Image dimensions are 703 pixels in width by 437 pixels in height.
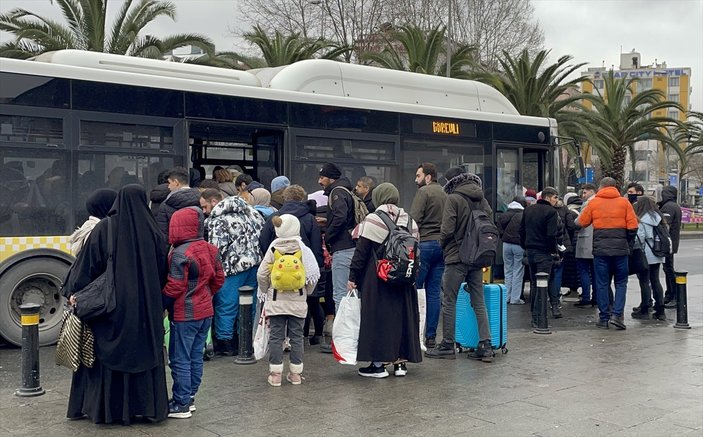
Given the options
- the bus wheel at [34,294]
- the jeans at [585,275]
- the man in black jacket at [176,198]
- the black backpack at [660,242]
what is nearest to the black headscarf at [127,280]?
the man in black jacket at [176,198]

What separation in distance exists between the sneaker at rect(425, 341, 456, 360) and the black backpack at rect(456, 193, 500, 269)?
92 cm

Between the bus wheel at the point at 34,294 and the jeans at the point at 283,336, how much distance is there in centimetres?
306

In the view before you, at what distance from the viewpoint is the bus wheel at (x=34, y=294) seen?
9094 millimetres

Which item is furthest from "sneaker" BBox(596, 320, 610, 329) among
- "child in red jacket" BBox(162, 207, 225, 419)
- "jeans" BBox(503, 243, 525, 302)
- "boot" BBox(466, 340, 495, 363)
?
"child in red jacket" BBox(162, 207, 225, 419)

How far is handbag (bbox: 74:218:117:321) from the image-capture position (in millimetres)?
5762

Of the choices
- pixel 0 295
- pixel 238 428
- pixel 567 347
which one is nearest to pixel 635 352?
pixel 567 347

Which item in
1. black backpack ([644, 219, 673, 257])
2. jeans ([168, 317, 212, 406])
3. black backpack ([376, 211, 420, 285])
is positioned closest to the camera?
jeans ([168, 317, 212, 406])

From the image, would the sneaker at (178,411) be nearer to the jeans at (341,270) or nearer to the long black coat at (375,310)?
the long black coat at (375,310)

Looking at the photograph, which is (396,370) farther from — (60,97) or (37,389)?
(60,97)

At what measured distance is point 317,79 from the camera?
40.1ft

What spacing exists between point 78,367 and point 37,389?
1.47 meters

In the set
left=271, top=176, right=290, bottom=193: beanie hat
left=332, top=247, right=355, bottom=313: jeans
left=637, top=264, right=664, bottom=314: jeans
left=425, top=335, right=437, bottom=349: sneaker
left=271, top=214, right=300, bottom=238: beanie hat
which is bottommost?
left=425, top=335, right=437, bottom=349: sneaker

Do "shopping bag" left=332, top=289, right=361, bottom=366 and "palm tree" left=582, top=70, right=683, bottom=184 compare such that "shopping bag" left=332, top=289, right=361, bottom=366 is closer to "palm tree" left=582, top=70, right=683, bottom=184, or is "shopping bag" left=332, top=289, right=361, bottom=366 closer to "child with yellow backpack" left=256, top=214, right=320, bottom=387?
"child with yellow backpack" left=256, top=214, right=320, bottom=387

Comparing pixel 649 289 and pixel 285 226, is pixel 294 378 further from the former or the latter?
pixel 649 289
